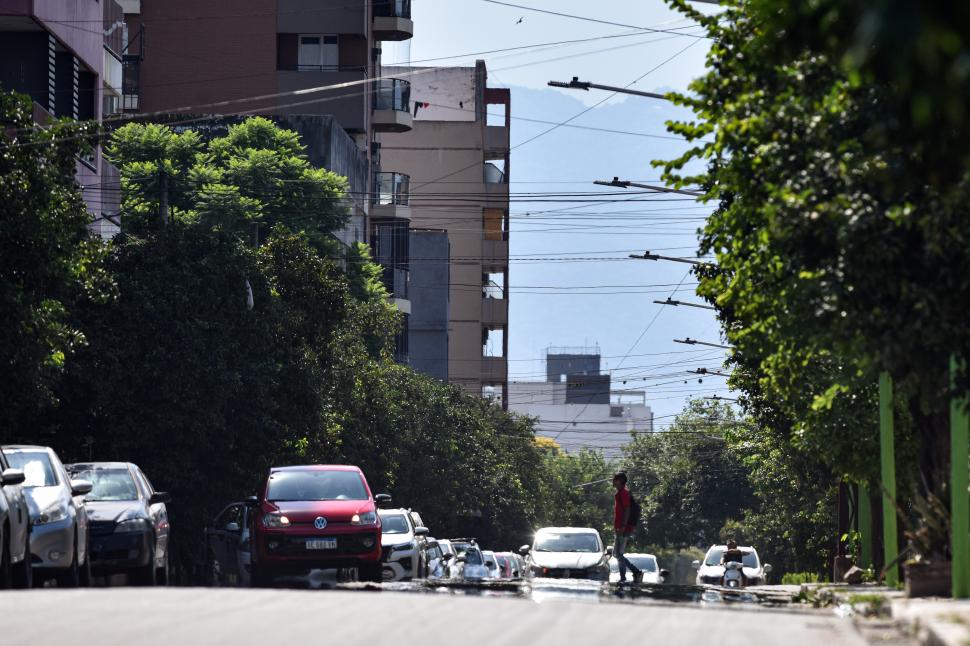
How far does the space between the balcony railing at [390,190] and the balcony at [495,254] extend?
66.4ft

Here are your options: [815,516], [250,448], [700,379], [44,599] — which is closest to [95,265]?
[250,448]

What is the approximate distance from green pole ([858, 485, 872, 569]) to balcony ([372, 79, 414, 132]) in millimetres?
55726

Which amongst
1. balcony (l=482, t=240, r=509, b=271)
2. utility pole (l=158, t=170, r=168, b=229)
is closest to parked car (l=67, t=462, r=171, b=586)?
utility pole (l=158, t=170, r=168, b=229)

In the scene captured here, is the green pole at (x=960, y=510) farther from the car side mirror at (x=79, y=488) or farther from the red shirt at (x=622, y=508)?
the red shirt at (x=622, y=508)

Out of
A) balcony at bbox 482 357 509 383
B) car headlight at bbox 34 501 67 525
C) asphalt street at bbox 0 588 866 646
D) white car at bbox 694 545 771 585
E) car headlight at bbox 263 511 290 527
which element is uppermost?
balcony at bbox 482 357 509 383

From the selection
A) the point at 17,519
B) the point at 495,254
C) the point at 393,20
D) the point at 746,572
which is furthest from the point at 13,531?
the point at 495,254

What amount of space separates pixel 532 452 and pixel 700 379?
1929 cm

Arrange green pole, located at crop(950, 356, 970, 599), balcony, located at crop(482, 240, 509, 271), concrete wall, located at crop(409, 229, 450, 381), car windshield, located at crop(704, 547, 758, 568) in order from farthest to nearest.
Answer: balcony, located at crop(482, 240, 509, 271), concrete wall, located at crop(409, 229, 450, 381), car windshield, located at crop(704, 547, 758, 568), green pole, located at crop(950, 356, 970, 599)

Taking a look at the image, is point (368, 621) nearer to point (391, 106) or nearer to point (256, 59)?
point (256, 59)

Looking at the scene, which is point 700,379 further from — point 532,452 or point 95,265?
point 95,265

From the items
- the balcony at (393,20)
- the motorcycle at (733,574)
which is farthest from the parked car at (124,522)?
the balcony at (393,20)

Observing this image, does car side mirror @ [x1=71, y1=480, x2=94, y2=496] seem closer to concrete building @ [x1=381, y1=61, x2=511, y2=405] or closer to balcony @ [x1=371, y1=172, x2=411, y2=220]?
balcony @ [x1=371, y1=172, x2=411, y2=220]

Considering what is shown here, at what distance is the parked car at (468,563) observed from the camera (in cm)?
A: 3678

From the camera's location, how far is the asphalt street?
10.3 metres
